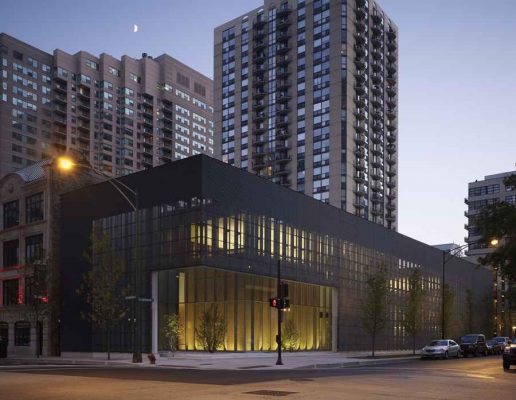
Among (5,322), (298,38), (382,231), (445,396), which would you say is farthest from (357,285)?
(298,38)

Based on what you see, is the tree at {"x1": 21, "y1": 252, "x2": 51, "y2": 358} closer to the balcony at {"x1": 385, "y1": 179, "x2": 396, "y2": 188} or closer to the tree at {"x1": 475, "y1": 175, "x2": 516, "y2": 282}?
the tree at {"x1": 475, "y1": 175, "x2": 516, "y2": 282}

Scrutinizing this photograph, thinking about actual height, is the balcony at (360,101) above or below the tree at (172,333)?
above

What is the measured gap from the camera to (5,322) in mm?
61531

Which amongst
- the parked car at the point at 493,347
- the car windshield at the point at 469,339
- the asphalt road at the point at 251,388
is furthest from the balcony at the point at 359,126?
the asphalt road at the point at 251,388

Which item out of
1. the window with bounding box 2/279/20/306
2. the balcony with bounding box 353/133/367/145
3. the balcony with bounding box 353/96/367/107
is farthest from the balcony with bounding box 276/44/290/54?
the window with bounding box 2/279/20/306

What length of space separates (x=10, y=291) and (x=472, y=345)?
42.3 m

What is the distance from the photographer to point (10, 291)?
203ft

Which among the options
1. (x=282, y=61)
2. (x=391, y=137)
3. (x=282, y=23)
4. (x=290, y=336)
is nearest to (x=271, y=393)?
(x=290, y=336)

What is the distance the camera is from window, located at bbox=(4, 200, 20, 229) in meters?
61.8

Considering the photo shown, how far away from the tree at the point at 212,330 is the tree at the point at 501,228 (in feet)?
67.1

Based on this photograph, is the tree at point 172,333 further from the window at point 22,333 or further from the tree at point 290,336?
the window at point 22,333

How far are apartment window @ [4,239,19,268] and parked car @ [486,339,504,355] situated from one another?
4441 cm

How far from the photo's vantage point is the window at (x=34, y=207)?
59281mm

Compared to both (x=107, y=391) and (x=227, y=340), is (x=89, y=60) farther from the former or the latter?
(x=107, y=391)
